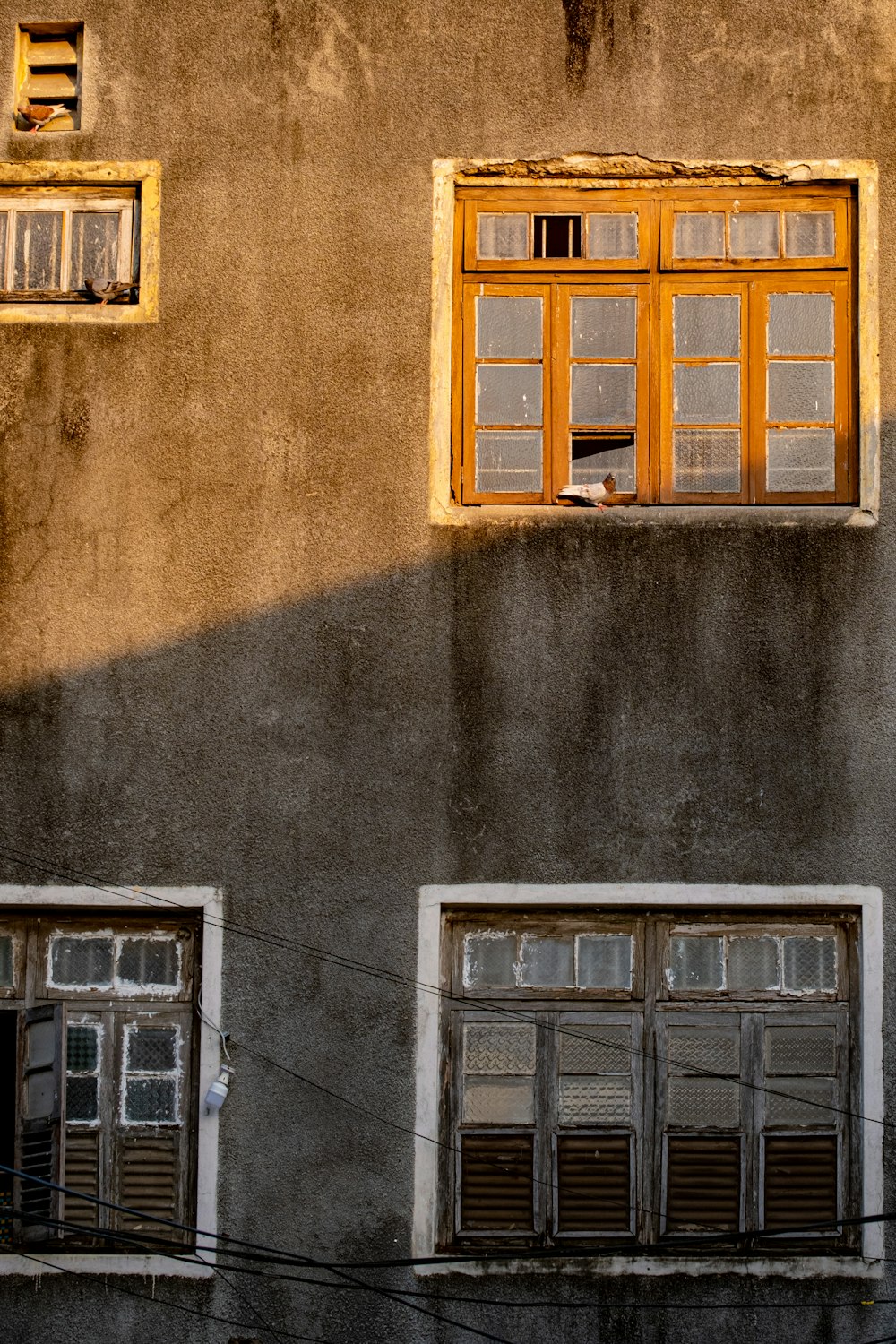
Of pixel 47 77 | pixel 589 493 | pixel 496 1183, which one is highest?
pixel 47 77

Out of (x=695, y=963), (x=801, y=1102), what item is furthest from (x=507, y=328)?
(x=801, y=1102)

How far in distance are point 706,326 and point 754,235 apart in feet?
1.53

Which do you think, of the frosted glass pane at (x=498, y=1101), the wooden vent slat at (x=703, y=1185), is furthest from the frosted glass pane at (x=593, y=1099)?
the wooden vent slat at (x=703, y=1185)

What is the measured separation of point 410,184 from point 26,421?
1.99 metres

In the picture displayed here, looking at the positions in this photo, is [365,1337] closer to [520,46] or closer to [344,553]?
[344,553]

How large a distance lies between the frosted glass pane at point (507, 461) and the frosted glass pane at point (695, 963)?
2.10m

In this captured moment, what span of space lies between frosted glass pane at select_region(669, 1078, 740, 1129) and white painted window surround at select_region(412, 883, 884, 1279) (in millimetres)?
533

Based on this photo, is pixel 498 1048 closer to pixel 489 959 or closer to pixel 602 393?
pixel 489 959

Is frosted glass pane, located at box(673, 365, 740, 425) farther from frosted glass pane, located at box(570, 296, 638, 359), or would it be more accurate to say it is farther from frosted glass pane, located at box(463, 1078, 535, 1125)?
frosted glass pane, located at box(463, 1078, 535, 1125)

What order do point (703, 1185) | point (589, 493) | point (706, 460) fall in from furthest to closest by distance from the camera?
point (706, 460) < point (589, 493) < point (703, 1185)

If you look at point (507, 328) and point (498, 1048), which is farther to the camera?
point (507, 328)

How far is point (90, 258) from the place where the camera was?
6.96 metres

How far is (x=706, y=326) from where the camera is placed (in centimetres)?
689

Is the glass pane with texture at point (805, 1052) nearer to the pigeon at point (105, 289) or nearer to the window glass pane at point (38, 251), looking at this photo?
the pigeon at point (105, 289)
